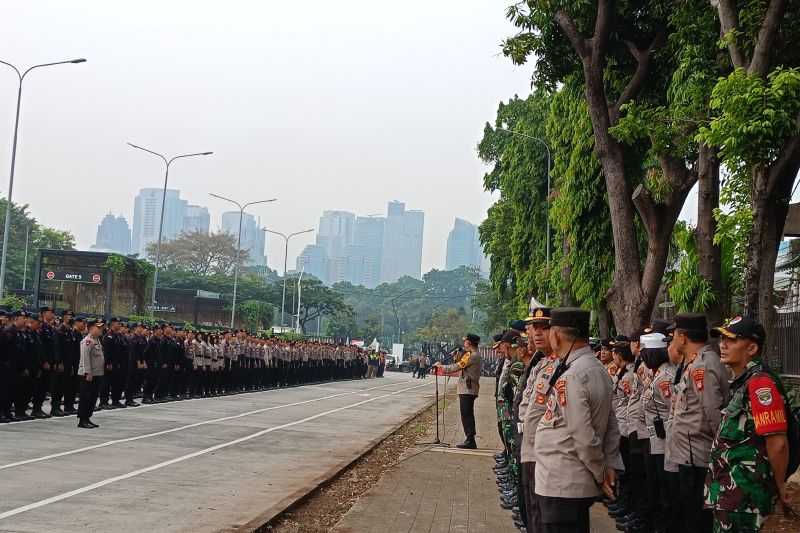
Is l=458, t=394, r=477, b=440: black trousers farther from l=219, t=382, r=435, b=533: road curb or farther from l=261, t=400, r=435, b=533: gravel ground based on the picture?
l=219, t=382, r=435, b=533: road curb

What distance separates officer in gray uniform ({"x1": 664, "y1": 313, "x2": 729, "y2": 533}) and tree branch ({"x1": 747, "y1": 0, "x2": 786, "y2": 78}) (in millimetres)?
5173

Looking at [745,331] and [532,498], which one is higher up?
[745,331]

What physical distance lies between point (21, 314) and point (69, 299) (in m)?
32.8

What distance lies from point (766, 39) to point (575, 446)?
737cm

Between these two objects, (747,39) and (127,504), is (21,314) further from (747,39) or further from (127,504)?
(747,39)

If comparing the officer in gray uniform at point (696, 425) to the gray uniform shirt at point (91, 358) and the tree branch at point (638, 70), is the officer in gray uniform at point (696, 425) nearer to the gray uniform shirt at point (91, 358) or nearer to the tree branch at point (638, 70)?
the tree branch at point (638, 70)

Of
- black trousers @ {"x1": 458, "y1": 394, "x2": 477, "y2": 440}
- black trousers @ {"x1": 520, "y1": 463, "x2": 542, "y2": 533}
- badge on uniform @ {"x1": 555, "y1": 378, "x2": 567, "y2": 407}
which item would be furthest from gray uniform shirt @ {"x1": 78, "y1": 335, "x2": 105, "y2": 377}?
badge on uniform @ {"x1": 555, "y1": 378, "x2": 567, "y2": 407}

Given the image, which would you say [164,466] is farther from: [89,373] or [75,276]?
[75,276]

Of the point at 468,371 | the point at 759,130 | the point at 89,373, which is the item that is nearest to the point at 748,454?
the point at 759,130

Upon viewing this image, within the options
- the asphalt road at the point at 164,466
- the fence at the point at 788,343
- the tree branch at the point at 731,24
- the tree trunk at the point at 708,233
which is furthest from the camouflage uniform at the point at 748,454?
the fence at the point at 788,343

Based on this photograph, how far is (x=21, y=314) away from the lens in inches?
679

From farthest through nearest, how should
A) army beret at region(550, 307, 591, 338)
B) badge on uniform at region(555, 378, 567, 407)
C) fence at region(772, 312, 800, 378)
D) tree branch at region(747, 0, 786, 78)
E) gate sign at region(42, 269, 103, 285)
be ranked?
gate sign at region(42, 269, 103, 285) < fence at region(772, 312, 800, 378) < tree branch at region(747, 0, 786, 78) < army beret at region(550, 307, 591, 338) < badge on uniform at region(555, 378, 567, 407)

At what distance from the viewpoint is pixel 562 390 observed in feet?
18.3

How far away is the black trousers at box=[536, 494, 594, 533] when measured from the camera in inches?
216
